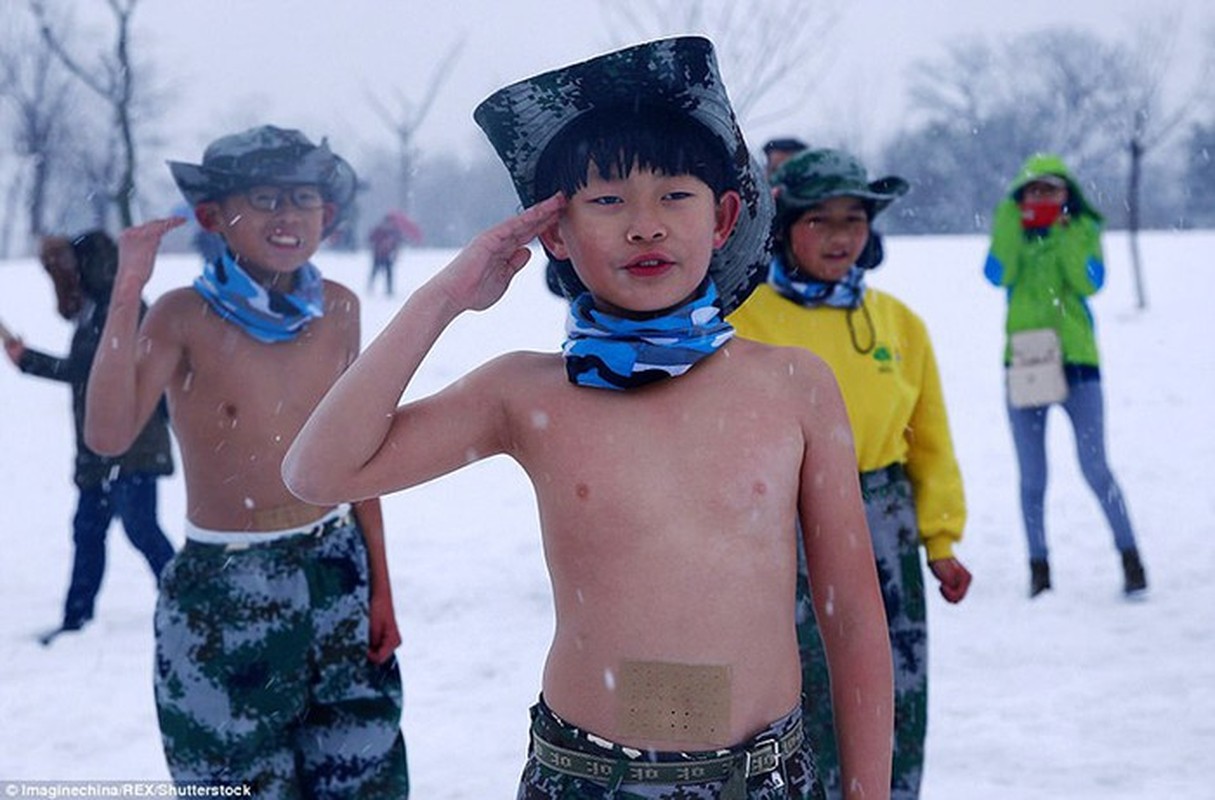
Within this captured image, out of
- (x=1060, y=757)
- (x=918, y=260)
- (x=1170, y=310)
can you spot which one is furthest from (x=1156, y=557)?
(x=918, y=260)

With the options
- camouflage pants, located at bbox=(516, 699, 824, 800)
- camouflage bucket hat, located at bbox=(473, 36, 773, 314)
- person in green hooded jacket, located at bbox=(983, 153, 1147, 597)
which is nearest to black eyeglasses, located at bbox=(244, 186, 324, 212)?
camouflage bucket hat, located at bbox=(473, 36, 773, 314)

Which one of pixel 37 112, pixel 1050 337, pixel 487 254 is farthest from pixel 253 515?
pixel 37 112

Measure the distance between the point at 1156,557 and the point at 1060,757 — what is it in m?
3.02

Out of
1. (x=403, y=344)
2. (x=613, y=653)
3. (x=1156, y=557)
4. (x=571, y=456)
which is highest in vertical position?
(x=403, y=344)

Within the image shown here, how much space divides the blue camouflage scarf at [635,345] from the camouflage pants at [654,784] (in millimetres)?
526

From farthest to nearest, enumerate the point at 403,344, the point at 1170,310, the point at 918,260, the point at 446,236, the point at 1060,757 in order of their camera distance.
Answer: the point at 446,236, the point at 918,260, the point at 1170,310, the point at 1060,757, the point at 403,344

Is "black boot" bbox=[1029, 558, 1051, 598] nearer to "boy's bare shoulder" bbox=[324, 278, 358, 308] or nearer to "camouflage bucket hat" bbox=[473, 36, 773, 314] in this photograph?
"boy's bare shoulder" bbox=[324, 278, 358, 308]

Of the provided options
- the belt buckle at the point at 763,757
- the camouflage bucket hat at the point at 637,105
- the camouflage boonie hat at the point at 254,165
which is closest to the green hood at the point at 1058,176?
the camouflage boonie hat at the point at 254,165

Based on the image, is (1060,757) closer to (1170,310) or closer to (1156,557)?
(1156,557)

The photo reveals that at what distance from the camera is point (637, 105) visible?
6.09 ft

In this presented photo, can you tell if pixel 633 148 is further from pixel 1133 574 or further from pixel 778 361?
pixel 1133 574

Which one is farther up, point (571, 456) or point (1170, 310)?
point (571, 456)

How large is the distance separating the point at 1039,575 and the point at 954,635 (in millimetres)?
783

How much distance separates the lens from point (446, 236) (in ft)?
262
